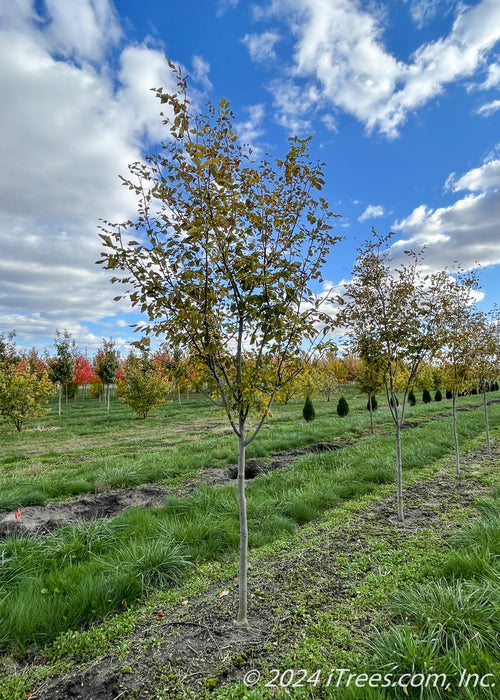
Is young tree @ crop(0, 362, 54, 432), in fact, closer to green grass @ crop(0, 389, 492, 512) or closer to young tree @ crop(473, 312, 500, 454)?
green grass @ crop(0, 389, 492, 512)

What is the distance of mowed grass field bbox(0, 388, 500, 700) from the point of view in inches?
126

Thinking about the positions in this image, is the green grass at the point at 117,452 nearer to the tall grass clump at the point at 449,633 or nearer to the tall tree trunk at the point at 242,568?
the tall tree trunk at the point at 242,568

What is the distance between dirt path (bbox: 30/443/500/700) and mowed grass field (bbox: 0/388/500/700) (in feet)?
1.70

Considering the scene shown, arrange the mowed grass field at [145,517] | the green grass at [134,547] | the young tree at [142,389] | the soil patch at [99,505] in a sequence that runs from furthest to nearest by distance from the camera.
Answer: the young tree at [142,389]
the soil patch at [99,505]
the mowed grass field at [145,517]
the green grass at [134,547]

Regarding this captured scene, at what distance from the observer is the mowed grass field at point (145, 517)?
126 inches

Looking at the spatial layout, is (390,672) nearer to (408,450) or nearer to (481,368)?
(408,450)

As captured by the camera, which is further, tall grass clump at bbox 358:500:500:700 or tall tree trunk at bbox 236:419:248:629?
tall tree trunk at bbox 236:419:248:629

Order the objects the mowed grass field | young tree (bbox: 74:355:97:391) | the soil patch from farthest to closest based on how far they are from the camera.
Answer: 1. young tree (bbox: 74:355:97:391)
2. the soil patch
3. the mowed grass field

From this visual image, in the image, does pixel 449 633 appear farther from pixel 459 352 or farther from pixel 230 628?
pixel 459 352

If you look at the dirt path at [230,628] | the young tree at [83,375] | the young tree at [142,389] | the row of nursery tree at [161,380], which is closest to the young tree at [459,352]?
the row of nursery tree at [161,380]

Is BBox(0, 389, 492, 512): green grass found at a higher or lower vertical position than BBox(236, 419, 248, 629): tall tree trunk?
lower

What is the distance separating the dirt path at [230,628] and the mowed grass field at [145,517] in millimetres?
517

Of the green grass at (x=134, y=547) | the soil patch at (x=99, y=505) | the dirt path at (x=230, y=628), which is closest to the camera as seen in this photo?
the dirt path at (x=230, y=628)

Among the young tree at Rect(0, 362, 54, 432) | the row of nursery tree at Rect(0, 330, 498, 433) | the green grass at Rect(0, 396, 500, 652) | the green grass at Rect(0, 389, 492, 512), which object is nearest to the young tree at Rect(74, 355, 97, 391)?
the row of nursery tree at Rect(0, 330, 498, 433)
